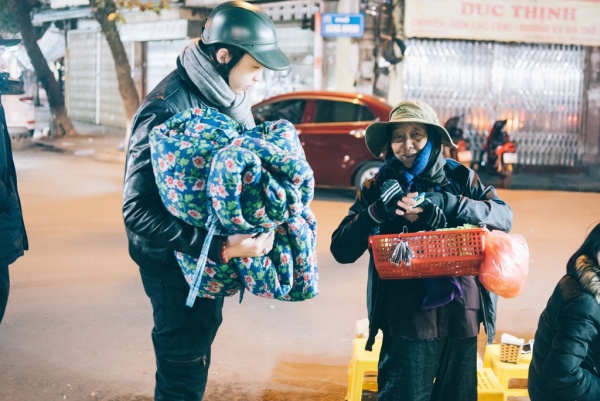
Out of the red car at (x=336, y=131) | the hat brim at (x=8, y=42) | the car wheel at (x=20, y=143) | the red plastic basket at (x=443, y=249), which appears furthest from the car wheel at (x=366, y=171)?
the car wheel at (x=20, y=143)

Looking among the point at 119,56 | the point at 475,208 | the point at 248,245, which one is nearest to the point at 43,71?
the point at 119,56

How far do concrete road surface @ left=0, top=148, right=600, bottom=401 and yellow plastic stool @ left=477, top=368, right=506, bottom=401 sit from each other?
0.89m

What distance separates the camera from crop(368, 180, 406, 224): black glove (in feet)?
10.9

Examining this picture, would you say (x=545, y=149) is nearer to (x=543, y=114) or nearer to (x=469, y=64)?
(x=543, y=114)

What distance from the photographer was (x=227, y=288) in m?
2.98

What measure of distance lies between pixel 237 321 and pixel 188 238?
3.42 metres

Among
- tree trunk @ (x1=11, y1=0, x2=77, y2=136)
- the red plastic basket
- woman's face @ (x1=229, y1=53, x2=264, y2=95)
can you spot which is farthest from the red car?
tree trunk @ (x1=11, y1=0, x2=77, y2=136)

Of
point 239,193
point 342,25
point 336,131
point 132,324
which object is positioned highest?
point 342,25

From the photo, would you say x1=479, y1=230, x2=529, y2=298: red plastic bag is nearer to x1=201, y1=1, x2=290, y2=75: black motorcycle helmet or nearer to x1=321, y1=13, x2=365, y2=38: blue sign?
x1=201, y1=1, x2=290, y2=75: black motorcycle helmet

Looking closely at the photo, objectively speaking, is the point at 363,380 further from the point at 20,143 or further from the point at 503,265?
the point at 20,143

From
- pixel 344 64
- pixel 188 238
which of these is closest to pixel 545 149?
pixel 344 64

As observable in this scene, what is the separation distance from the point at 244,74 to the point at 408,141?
2.91ft

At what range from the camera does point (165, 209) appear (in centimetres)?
288

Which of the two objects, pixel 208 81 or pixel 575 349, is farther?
pixel 575 349
